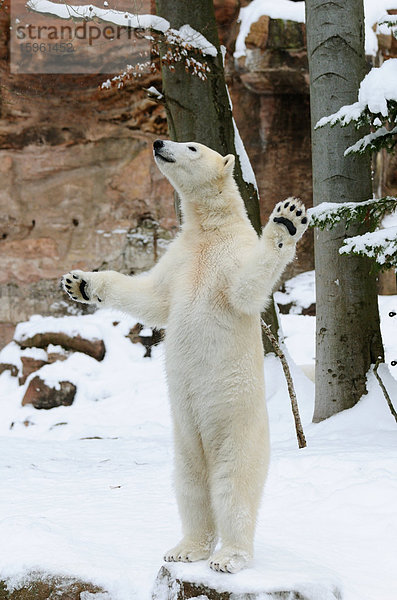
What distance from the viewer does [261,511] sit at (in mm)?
3826

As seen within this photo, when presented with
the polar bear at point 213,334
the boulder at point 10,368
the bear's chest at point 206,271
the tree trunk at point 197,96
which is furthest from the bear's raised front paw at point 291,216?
the boulder at point 10,368

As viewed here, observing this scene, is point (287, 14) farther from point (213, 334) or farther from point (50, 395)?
point (213, 334)

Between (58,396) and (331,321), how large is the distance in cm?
577

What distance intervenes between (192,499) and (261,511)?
47.7 inches

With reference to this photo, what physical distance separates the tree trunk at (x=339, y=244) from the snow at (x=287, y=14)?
6.75 meters

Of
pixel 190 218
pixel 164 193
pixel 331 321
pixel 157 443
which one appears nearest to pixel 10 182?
pixel 164 193

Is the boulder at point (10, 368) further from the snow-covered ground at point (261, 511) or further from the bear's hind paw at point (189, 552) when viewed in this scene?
the bear's hind paw at point (189, 552)

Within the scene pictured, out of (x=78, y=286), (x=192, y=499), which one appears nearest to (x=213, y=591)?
(x=192, y=499)

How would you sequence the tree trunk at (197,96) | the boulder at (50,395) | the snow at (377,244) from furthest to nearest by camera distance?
the boulder at (50,395) < the tree trunk at (197,96) < the snow at (377,244)

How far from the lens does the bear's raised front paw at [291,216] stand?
246 centimetres

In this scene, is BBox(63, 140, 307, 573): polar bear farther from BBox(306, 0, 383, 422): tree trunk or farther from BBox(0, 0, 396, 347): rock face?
BBox(0, 0, 396, 347): rock face

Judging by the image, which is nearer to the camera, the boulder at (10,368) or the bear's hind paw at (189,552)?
the bear's hind paw at (189,552)

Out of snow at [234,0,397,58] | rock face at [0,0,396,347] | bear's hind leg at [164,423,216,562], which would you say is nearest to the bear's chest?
bear's hind leg at [164,423,216,562]

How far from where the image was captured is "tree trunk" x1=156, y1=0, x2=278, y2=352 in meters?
6.49
